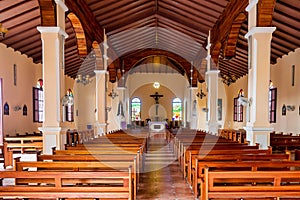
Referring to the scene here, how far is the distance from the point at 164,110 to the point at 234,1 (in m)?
16.5

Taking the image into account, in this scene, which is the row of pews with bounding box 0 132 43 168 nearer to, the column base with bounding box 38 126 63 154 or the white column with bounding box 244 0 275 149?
the column base with bounding box 38 126 63 154

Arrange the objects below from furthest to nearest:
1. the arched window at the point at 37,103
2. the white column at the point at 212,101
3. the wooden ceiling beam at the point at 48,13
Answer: the arched window at the point at 37,103, the white column at the point at 212,101, the wooden ceiling beam at the point at 48,13

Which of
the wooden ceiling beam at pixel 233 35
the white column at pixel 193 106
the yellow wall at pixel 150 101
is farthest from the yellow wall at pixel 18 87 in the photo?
the yellow wall at pixel 150 101

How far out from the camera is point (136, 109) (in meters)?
23.6

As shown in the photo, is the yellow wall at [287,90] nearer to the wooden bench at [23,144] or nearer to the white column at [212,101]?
the white column at [212,101]

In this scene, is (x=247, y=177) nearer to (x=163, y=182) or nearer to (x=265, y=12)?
(x=163, y=182)

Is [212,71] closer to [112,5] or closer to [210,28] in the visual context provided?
[210,28]

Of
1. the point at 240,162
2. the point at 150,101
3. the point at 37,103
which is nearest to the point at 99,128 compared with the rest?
the point at 37,103

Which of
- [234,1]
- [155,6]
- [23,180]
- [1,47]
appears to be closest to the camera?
[23,180]

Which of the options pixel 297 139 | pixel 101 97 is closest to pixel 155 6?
pixel 101 97

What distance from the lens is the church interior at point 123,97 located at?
3756 mm

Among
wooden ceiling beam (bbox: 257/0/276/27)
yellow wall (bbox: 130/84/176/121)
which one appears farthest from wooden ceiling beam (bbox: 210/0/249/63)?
yellow wall (bbox: 130/84/176/121)

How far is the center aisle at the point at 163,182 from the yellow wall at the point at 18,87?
16.7 ft

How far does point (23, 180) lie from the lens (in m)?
3.73
